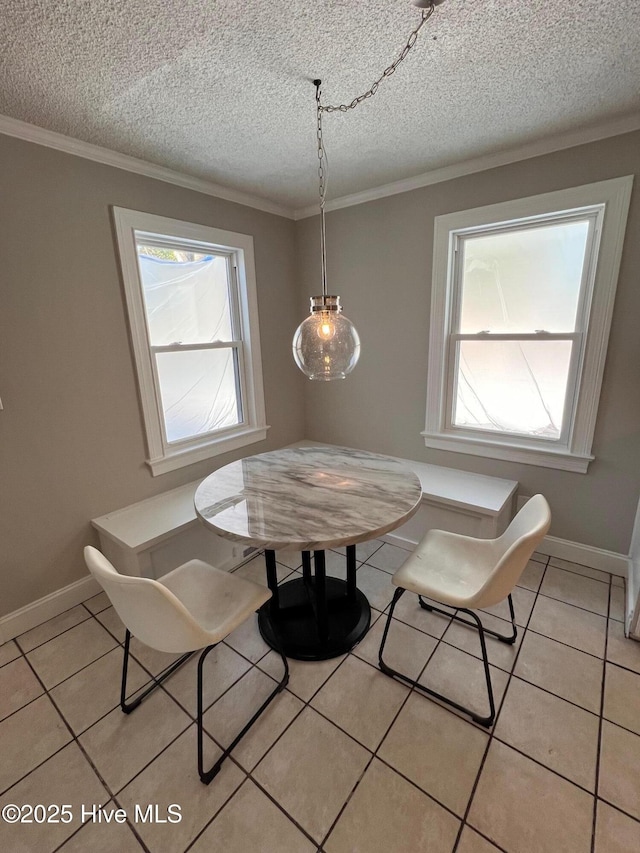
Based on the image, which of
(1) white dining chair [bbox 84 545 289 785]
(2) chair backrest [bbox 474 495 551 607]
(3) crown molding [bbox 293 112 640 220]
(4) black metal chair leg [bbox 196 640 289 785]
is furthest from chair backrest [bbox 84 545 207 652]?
(3) crown molding [bbox 293 112 640 220]

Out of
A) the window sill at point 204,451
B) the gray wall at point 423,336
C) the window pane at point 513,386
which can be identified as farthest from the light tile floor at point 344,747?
the window pane at point 513,386

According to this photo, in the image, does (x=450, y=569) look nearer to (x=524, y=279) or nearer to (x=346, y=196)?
(x=524, y=279)

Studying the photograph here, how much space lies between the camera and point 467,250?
95.7 inches

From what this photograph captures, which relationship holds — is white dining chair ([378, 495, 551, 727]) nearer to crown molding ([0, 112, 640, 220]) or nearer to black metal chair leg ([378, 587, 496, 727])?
black metal chair leg ([378, 587, 496, 727])

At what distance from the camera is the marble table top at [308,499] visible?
1347 mm

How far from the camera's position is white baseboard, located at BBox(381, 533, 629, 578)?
221 centimetres

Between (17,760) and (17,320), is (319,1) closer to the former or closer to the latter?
(17,320)

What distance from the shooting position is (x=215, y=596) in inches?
58.6

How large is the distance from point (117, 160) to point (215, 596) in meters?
2.23

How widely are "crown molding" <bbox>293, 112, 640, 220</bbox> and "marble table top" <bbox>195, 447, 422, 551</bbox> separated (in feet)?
5.92

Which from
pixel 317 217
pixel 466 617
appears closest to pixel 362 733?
pixel 466 617

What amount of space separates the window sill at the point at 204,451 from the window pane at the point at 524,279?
172 cm

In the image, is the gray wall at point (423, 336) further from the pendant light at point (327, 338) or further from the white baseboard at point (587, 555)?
the pendant light at point (327, 338)

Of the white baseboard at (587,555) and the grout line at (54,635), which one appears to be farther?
the white baseboard at (587,555)
